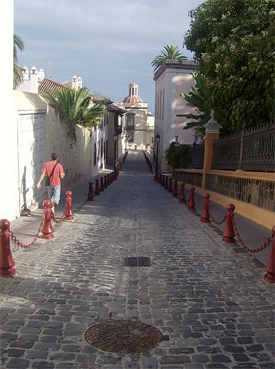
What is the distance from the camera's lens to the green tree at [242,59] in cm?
1038

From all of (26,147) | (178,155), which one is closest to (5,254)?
(26,147)

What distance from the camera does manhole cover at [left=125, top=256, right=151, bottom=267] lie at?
6445 mm

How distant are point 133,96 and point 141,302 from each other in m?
99.4

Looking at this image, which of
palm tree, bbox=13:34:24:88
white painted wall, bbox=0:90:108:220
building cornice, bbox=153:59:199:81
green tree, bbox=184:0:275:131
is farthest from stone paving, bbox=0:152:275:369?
building cornice, bbox=153:59:199:81

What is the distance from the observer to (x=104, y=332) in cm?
404

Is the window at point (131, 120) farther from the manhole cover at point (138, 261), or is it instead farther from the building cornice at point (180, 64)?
the manhole cover at point (138, 261)

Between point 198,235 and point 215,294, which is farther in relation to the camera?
point 198,235

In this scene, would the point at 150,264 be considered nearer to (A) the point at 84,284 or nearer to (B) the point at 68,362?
(A) the point at 84,284

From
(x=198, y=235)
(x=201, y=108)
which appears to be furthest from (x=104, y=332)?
(x=201, y=108)

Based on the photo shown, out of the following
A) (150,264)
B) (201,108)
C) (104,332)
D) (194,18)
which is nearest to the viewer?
(104,332)

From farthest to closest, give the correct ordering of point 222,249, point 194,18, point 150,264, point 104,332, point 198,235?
point 194,18 → point 198,235 → point 222,249 → point 150,264 → point 104,332

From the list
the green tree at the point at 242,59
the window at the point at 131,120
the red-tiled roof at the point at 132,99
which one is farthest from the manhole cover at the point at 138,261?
the red-tiled roof at the point at 132,99

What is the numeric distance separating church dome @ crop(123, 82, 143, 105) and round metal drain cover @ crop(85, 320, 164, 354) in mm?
96019

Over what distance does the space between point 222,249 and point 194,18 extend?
35.3 ft
